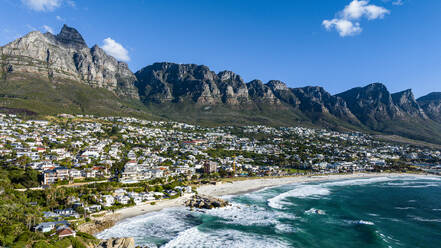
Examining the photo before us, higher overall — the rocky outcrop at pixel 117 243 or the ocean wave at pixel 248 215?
the rocky outcrop at pixel 117 243

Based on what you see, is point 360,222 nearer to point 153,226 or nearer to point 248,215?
point 248,215

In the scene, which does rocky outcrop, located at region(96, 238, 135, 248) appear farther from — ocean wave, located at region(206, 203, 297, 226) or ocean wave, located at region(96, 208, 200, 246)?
ocean wave, located at region(206, 203, 297, 226)

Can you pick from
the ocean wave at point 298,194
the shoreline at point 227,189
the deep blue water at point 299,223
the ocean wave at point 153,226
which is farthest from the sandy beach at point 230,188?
the ocean wave at point 298,194

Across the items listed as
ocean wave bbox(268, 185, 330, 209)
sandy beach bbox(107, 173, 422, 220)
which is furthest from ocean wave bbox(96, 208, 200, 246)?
ocean wave bbox(268, 185, 330, 209)

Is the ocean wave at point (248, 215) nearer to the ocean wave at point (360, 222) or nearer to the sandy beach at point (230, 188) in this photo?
the ocean wave at point (360, 222)

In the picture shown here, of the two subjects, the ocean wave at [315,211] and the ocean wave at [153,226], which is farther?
the ocean wave at [315,211]

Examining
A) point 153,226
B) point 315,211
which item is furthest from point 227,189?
point 153,226
